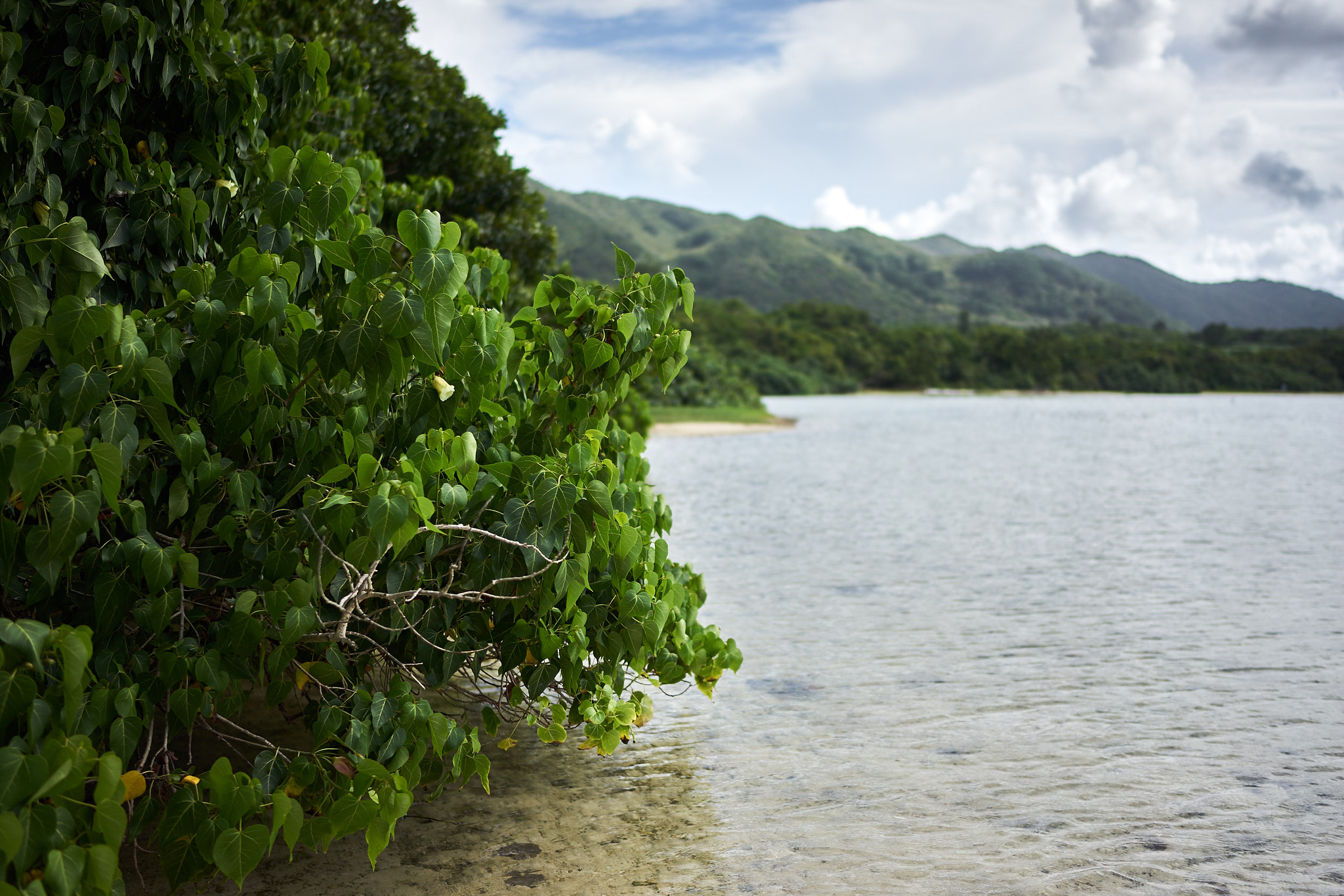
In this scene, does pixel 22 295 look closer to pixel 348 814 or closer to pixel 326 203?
pixel 326 203

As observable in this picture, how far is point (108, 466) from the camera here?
2.56 metres

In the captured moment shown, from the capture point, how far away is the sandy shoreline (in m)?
41.5

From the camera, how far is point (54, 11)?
341 centimetres

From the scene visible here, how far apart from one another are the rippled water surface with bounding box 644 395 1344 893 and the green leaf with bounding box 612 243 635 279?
2.64m

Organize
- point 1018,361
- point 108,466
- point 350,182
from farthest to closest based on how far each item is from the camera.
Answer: point 1018,361, point 350,182, point 108,466

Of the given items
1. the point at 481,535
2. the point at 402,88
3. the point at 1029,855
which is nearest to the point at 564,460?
the point at 481,535

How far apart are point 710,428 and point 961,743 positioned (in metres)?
37.6

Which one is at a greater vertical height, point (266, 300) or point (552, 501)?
point (266, 300)

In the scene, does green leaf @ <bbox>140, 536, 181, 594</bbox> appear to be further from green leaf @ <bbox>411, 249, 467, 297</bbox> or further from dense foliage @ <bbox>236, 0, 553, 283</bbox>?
dense foliage @ <bbox>236, 0, 553, 283</bbox>

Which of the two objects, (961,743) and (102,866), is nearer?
(102,866)

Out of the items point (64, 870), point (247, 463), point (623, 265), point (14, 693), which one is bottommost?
point (64, 870)

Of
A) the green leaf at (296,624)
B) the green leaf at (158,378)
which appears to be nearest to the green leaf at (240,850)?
the green leaf at (296,624)

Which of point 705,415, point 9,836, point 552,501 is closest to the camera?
point 9,836

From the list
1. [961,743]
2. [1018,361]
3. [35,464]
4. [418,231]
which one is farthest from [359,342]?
[1018,361]
